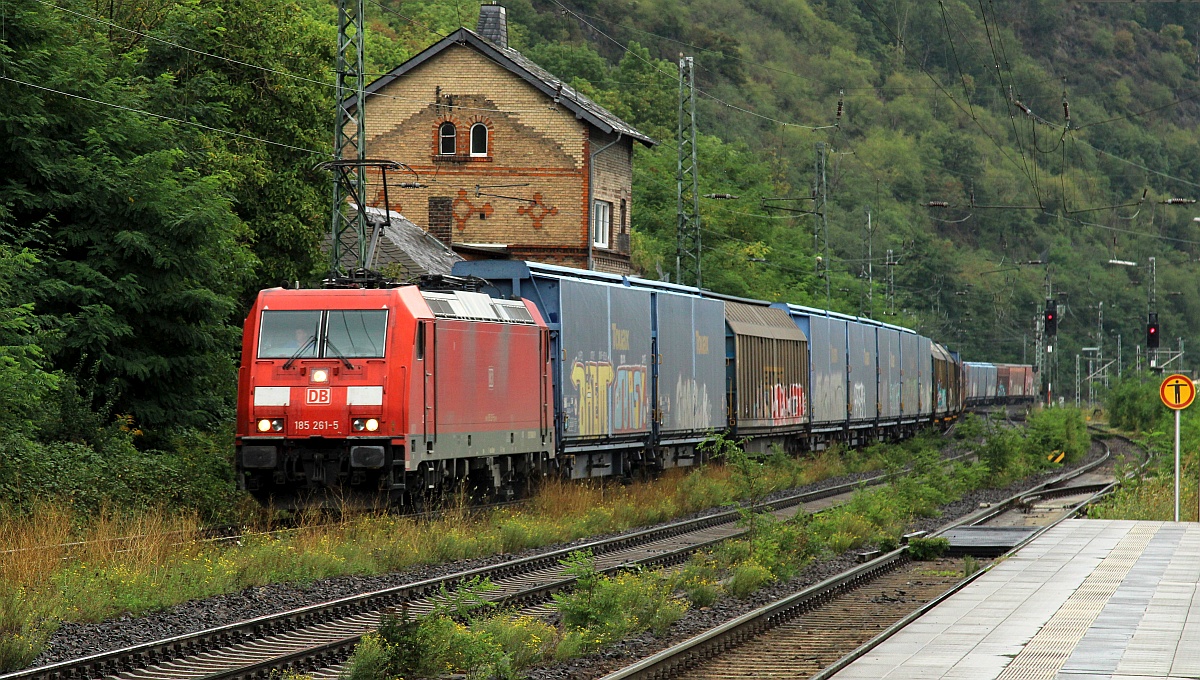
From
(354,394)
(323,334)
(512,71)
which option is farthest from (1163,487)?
(512,71)

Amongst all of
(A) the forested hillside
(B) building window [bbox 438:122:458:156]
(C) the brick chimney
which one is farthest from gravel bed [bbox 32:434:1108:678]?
(C) the brick chimney

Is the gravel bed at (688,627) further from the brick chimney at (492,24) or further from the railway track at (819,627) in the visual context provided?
the brick chimney at (492,24)

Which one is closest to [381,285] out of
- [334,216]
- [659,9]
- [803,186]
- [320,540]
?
[320,540]

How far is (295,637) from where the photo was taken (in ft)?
39.1

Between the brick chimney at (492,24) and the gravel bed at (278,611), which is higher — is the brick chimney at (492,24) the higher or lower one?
the higher one

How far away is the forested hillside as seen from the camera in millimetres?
21406

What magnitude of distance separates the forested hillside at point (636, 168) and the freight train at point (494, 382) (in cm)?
250

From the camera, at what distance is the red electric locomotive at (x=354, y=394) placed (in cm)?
1806

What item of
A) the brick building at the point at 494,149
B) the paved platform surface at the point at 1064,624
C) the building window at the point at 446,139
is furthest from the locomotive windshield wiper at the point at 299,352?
the building window at the point at 446,139

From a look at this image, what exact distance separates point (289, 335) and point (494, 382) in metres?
3.03

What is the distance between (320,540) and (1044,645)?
8401 millimetres

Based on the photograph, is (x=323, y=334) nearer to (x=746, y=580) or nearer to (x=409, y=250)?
(x=746, y=580)

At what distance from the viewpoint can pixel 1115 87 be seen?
515 feet

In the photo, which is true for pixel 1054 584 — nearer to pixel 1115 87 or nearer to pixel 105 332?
pixel 105 332
